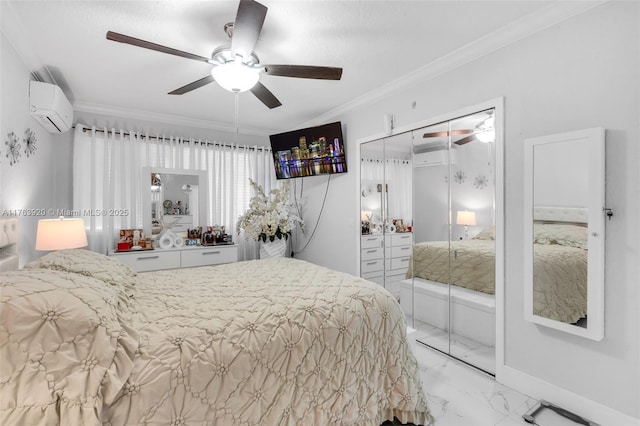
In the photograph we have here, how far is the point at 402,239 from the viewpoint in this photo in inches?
129

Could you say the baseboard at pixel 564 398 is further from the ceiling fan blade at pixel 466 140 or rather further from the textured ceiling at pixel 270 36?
the textured ceiling at pixel 270 36

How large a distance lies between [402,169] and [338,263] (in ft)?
5.24

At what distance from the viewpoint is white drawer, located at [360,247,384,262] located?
3.56 m

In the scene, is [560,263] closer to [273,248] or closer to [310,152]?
[310,152]

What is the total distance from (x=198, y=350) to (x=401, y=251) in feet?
8.03

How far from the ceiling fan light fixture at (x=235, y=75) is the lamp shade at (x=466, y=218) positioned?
78.3 inches

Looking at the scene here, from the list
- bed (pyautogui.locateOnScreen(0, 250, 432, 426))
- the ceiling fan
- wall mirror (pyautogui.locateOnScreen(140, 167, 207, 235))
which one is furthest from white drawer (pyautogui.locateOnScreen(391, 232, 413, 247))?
wall mirror (pyautogui.locateOnScreen(140, 167, 207, 235))

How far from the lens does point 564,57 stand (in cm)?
199

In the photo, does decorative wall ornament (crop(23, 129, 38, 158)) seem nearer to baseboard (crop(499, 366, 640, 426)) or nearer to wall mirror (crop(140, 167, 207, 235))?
wall mirror (crop(140, 167, 207, 235))

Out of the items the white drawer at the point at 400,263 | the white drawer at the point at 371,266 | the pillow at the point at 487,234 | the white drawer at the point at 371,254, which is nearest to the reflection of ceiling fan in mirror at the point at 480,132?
the pillow at the point at 487,234

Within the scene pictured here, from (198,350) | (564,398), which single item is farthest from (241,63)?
(564,398)

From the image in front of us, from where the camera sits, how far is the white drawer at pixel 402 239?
126 inches

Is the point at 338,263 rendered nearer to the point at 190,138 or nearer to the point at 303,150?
the point at 303,150

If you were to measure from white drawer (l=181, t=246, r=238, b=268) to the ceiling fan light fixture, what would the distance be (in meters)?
2.40
